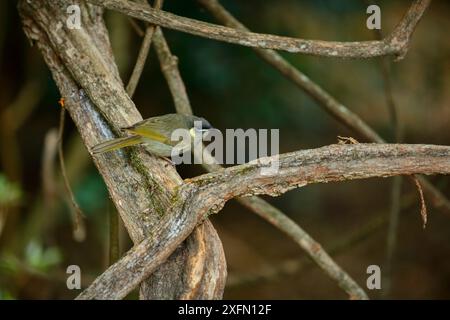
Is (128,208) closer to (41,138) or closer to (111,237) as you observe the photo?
(111,237)

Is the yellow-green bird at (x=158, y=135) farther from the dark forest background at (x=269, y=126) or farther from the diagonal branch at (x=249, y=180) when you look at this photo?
the dark forest background at (x=269, y=126)

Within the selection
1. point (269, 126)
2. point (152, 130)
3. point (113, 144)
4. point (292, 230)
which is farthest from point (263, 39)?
point (269, 126)

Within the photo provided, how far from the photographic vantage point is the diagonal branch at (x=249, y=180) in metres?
2.23

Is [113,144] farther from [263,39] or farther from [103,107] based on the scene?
[263,39]

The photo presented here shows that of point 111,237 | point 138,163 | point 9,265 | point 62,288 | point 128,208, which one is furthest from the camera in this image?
point 62,288

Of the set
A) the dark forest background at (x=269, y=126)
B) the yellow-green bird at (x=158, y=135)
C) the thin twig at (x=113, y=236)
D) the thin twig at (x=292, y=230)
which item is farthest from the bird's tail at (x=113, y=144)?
the dark forest background at (x=269, y=126)

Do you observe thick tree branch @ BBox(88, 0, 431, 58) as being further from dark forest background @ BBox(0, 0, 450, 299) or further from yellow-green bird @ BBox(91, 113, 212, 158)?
dark forest background @ BBox(0, 0, 450, 299)

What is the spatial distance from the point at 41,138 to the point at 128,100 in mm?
3839

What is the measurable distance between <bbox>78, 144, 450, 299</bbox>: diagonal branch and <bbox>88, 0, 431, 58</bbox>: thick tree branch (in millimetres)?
568

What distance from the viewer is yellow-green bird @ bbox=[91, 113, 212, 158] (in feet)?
9.14

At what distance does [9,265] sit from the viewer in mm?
3660

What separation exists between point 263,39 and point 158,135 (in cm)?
65

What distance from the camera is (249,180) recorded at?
7.86ft
